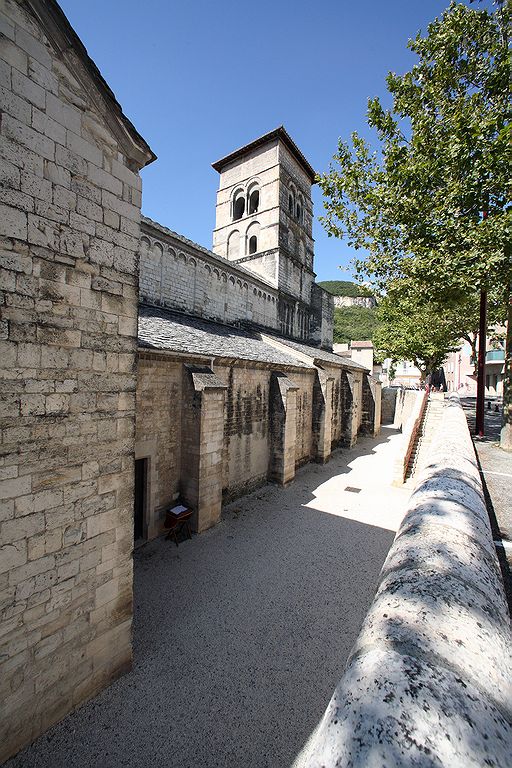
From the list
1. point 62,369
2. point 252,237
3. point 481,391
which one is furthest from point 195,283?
point 481,391

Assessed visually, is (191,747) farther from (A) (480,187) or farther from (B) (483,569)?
(A) (480,187)

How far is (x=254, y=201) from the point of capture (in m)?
22.1

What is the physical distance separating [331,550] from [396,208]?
37.1 ft

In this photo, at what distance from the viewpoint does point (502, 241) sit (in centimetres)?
920

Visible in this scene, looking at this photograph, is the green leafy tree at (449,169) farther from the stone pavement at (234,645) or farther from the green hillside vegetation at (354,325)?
the green hillside vegetation at (354,325)

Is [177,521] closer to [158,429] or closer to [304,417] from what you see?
[158,429]

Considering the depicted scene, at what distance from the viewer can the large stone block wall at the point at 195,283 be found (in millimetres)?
12539

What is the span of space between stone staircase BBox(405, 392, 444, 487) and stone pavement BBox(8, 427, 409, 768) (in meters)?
3.40

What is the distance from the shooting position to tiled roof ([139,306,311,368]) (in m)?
8.38

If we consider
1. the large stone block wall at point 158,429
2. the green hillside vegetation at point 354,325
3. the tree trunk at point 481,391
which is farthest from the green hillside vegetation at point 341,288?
the large stone block wall at point 158,429

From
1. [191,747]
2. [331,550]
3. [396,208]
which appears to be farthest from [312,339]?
[191,747]

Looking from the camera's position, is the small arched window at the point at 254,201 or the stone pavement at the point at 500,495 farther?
the small arched window at the point at 254,201

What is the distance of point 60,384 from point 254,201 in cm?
2232

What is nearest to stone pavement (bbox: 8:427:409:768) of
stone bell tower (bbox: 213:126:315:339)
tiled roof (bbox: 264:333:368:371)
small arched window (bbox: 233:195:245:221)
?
tiled roof (bbox: 264:333:368:371)
